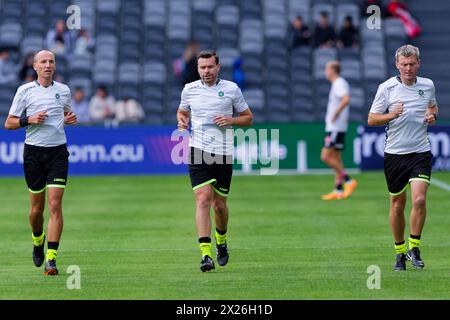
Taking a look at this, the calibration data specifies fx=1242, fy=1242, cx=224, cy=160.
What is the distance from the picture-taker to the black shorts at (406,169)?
13906 mm

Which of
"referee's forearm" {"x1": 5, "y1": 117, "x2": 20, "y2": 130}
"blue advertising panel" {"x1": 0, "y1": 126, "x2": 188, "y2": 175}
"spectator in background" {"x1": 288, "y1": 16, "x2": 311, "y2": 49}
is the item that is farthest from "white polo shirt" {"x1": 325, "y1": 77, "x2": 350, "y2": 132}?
"spectator in background" {"x1": 288, "y1": 16, "x2": 311, "y2": 49}

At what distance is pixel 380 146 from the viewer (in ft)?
99.4

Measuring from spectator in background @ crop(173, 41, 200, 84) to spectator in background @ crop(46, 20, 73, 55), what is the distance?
3154mm

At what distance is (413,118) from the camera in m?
14.0

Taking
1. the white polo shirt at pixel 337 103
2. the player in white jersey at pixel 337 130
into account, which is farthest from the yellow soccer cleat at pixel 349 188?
the white polo shirt at pixel 337 103

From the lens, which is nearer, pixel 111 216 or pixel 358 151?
pixel 111 216

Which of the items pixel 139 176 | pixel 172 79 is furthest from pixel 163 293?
pixel 172 79

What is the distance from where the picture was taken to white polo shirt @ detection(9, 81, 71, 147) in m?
14.3

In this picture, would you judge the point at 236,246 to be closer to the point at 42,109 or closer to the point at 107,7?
the point at 42,109

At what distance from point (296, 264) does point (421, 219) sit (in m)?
1.62

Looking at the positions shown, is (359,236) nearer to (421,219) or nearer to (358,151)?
(421,219)

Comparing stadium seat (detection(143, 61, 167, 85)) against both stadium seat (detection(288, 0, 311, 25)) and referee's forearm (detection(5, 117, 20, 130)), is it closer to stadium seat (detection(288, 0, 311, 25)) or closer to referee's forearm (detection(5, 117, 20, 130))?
stadium seat (detection(288, 0, 311, 25))

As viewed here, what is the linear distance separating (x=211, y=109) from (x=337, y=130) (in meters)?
9.94

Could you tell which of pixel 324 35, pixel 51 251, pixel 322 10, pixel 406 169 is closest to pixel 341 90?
pixel 406 169
